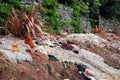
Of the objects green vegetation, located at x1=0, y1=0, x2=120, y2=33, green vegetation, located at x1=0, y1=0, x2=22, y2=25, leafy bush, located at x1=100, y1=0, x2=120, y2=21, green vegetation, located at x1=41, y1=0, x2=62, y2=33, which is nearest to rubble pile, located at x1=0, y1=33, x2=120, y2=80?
green vegetation, located at x1=0, y1=0, x2=22, y2=25

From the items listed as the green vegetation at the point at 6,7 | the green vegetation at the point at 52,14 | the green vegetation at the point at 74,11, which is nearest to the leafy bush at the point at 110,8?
the green vegetation at the point at 74,11

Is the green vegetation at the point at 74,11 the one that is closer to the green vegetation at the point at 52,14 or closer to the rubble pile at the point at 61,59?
the green vegetation at the point at 52,14

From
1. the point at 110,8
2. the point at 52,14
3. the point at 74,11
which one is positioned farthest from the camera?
the point at 110,8

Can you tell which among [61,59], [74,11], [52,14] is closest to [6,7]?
[52,14]

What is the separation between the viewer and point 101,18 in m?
19.8

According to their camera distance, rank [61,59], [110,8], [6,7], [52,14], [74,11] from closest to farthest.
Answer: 1. [61,59]
2. [6,7]
3. [52,14]
4. [74,11]
5. [110,8]

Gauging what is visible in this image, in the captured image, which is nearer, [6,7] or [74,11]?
[6,7]

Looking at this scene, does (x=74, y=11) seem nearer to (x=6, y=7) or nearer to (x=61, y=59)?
(x=6, y=7)

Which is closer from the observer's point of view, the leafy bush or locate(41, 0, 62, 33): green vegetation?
locate(41, 0, 62, 33): green vegetation

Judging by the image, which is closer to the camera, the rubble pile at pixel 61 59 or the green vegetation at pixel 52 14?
the rubble pile at pixel 61 59

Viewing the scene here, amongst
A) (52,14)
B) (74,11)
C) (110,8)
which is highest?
(52,14)

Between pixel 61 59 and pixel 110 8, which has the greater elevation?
pixel 61 59

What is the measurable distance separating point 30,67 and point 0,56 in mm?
601

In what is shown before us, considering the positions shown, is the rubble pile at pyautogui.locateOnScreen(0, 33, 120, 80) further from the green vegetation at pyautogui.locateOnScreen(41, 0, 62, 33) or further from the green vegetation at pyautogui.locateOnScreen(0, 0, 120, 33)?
the green vegetation at pyautogui.locateOnScreen(41, 0, 62, 33)
